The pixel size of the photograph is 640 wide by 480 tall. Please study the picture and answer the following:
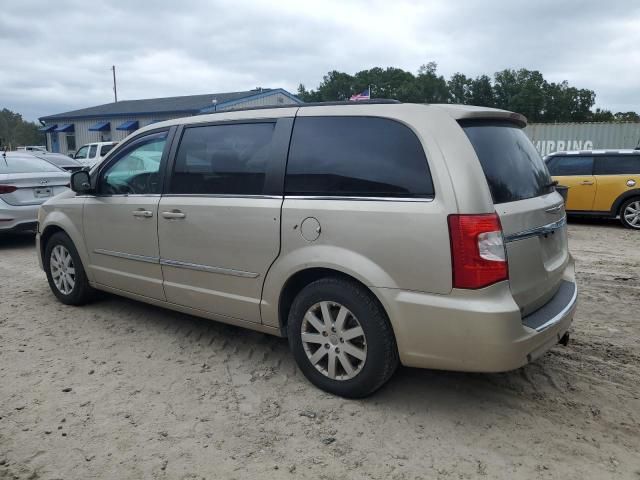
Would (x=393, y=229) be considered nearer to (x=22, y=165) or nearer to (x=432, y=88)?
(x=22, y=165)

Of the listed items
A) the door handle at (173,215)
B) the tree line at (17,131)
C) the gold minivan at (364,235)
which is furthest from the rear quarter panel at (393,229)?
the tree line at (17,131)

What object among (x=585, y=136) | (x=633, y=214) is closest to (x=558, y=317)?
(x=633, y=214)

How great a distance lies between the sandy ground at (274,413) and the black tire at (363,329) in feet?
0.41

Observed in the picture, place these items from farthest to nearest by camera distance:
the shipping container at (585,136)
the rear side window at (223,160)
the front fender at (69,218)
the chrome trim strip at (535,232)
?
1. the shipping container at (585,136)
2. the front fender at (69,218)
3. the rear side window at (223,160)
4. the chrome trim strip at (535,232)

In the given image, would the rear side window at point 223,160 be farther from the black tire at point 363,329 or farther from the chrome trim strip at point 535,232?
the chrome trim strip at point 535,232

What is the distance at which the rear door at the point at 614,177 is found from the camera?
32.7 feet

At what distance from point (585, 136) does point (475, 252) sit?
62.9ft

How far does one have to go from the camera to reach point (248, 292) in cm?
354

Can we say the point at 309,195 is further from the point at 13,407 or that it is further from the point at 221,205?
the point at 13,407

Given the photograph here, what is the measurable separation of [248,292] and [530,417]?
1912 millimetres

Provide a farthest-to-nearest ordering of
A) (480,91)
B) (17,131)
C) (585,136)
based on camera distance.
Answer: (17,131)
(480,91)
(585,136)

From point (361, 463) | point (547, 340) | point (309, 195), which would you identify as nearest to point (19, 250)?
point (309, 195)

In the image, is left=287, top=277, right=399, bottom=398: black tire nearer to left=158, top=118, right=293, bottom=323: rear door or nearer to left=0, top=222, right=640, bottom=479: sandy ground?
left=0, top=222, right=640, bottom=479: sandy ground

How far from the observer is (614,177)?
398 inches
